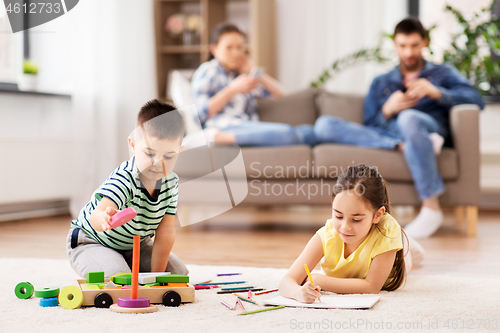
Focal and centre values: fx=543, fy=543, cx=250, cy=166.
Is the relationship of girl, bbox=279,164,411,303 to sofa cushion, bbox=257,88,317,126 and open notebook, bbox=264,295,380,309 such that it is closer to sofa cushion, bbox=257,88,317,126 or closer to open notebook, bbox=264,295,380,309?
open notebook, bbox=264,295,380,309

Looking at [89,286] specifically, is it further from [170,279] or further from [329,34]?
[329,34]

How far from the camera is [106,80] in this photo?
10.4 feet

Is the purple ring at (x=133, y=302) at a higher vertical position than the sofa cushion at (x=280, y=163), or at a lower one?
lower

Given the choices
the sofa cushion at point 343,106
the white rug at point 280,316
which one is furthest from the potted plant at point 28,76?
the white rug at point 280,316

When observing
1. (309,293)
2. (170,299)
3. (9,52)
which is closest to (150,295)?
(170,299)

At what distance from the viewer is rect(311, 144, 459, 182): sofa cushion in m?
2.26

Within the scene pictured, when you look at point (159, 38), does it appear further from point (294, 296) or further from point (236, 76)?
point (294, 296)

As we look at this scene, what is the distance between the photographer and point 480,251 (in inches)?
74.0

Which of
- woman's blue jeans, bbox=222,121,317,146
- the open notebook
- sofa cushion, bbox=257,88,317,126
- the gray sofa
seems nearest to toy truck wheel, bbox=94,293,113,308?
the open notebook

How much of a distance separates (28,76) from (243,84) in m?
1.21

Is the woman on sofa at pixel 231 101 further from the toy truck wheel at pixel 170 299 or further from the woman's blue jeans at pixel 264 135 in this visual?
the toy truck wheel at pixel 170 299

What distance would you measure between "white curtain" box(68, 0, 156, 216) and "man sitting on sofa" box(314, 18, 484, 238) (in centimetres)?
130

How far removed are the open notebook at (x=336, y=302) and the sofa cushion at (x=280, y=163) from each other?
1.20 meters

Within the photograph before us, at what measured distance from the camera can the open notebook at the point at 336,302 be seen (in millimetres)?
1054
